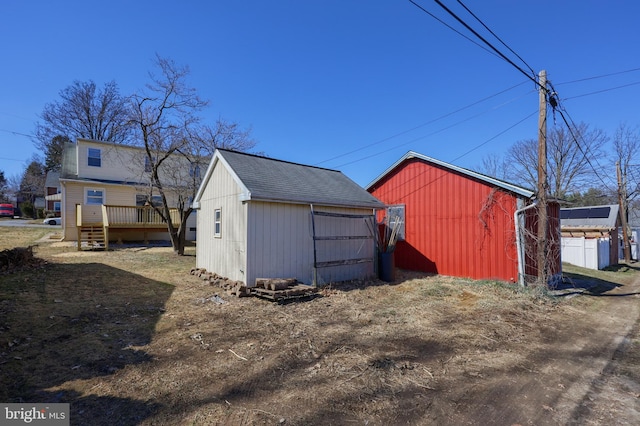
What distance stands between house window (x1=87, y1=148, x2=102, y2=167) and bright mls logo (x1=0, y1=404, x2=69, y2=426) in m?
19.7

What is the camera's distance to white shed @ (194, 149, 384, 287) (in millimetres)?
8812

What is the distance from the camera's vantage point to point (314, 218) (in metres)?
10.0

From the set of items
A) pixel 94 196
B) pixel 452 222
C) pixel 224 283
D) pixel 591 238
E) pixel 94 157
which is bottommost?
pixel 224 283

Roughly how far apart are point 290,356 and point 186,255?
488 inches

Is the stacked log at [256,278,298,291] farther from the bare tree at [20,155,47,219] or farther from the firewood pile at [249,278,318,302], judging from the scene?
the bare tree at [20,155,47,219]

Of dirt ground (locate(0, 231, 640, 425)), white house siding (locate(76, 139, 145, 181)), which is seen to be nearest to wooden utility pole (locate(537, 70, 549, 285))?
dirt ground (locate(0, 231, 640, 425))

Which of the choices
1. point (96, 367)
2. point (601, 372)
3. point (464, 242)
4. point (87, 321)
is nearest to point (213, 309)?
point (87, 321)

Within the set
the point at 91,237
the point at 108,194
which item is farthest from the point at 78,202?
the point at 91,237

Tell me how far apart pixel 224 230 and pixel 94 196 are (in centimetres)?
1392

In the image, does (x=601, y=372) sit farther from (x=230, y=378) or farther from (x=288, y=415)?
(x=230, y=378)

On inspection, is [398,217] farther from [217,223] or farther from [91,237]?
[91,237]

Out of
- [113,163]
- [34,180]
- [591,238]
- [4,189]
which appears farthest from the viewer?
[4,189]

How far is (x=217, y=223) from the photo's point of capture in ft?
34.7

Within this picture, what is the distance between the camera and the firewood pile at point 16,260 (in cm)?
930
